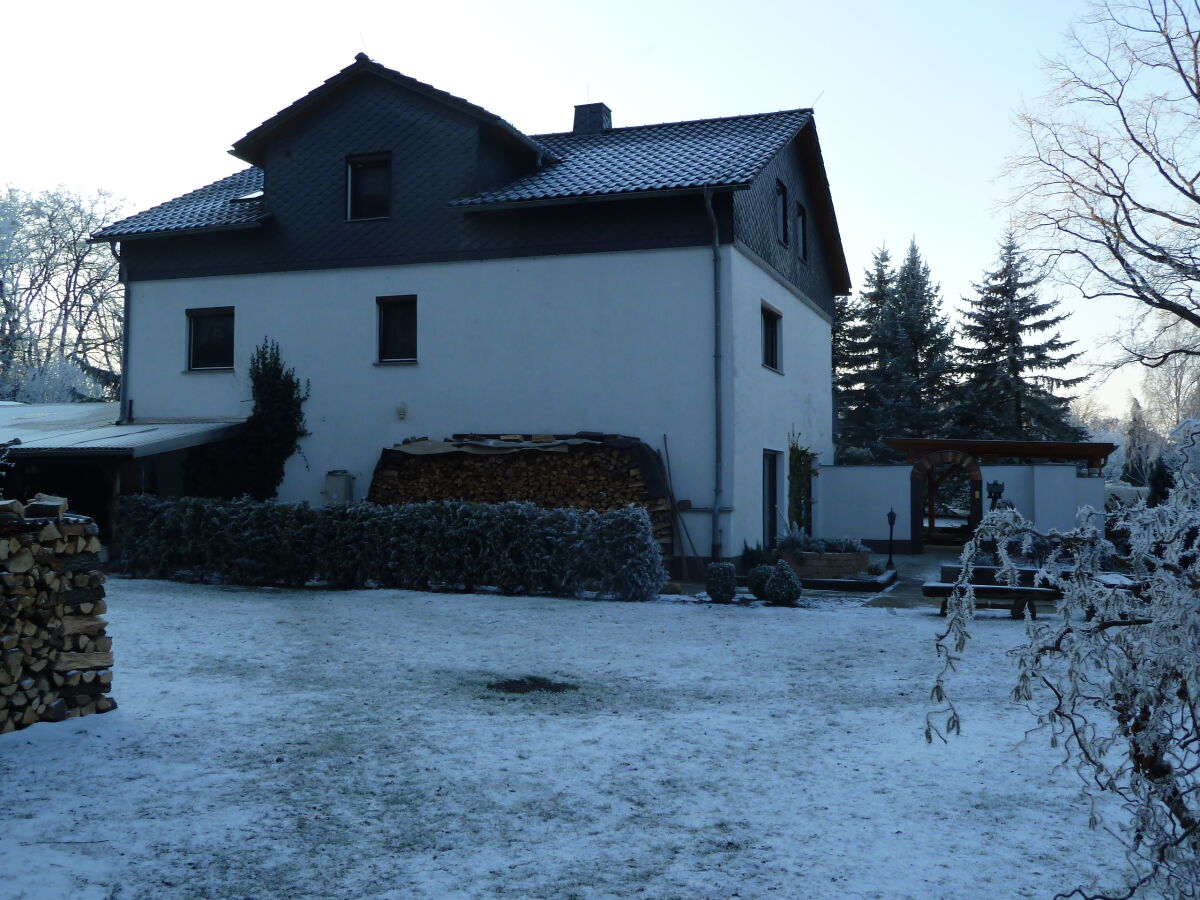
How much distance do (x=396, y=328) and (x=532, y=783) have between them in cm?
1316

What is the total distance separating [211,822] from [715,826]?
2273mm

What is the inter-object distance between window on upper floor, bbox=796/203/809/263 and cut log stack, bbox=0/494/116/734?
16.2 m

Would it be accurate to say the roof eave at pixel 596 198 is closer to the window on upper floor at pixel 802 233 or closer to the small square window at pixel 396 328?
the small square window at pixel 396 328

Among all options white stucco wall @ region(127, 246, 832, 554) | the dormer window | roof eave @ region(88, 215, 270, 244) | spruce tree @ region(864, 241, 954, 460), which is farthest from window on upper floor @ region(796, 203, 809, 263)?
spruce tree @ region(864, 241, 954, 460)

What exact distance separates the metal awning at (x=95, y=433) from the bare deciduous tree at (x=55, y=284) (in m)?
16.4

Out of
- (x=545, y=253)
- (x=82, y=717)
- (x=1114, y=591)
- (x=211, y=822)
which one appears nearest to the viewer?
(x=1114, y=591)

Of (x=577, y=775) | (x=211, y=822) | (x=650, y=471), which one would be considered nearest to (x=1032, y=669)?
(x=577, y=775)

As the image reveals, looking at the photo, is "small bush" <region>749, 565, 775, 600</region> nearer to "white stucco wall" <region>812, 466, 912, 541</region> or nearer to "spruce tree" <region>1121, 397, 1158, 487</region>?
"white stucco wall" <region>812, 466, 912, 541</region>

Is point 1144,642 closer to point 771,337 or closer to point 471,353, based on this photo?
point 471,353

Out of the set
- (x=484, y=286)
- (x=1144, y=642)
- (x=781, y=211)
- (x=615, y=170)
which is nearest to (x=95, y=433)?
(x=484, y=286)

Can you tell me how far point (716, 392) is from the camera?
1527 cm

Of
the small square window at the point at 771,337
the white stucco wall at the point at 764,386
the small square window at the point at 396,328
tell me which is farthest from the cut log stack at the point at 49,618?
the small square window at the point at 771,337

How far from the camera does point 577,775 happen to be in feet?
17.7

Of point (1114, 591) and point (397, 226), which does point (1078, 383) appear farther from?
point (1114, 591)
